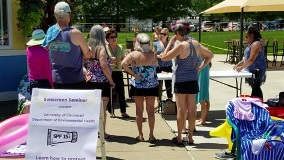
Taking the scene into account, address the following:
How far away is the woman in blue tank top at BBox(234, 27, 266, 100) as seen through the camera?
298 inches

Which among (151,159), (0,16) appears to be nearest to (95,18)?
(0,16)

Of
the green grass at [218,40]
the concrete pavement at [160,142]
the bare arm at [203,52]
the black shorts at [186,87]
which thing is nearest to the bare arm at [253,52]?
the bare arm at [203,52]

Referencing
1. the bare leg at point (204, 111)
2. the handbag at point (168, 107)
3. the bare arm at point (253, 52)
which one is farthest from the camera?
the handbag at point (168, 107)

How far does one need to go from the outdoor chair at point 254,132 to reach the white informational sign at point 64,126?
1678 millimetres

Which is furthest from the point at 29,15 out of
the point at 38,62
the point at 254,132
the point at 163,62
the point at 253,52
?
the point at 254,132

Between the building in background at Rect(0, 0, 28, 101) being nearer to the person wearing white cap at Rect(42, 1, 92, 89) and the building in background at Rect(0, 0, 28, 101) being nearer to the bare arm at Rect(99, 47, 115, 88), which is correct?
the bare arm at Rect(99, 47, 115, 88)

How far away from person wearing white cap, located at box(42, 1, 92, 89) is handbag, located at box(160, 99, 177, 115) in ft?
10.6

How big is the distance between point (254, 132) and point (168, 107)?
12.0ft

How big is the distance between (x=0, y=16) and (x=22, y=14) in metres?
0.48

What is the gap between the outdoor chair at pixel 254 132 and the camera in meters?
5.08

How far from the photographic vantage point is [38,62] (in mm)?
6523

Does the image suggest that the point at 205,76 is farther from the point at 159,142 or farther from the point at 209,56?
the point at 159,142

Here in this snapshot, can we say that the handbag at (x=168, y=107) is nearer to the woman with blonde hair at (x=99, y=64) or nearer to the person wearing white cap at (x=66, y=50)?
the woman with blonde hair at (x=99, y=64)

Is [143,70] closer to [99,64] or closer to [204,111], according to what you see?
[99,64]
